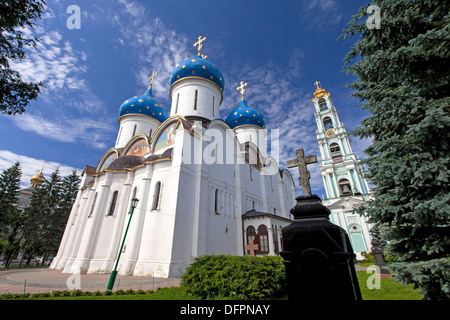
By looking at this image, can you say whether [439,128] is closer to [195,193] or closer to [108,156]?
[195,193]

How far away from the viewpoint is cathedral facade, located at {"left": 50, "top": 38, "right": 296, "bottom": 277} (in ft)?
38.8

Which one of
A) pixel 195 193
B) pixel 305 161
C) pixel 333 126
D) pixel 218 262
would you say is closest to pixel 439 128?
pixel 305 161

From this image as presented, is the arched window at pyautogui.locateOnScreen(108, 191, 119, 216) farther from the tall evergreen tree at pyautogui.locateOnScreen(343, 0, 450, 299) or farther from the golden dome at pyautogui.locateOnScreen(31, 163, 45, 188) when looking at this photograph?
the golden dome at pyautogui.locateOnScreen(31, 163, 45, 188)

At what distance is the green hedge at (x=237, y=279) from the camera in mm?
5538

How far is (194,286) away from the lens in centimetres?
633

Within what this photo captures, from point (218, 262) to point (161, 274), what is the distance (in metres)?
5.40

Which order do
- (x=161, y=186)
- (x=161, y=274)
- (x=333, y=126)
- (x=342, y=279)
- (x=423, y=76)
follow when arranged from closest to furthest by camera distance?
(x=342, y=279), (x=423, y=76), (x=161, y=274), (x=161, y=186), (x=333, y=126)

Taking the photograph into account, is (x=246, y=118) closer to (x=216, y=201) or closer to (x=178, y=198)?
(x=216, y=201)

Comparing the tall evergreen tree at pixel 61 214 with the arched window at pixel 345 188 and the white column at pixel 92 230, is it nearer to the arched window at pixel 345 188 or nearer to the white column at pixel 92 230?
the white column at pixel 92 230

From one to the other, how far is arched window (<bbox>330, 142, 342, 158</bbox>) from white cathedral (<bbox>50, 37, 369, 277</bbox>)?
46.1ft

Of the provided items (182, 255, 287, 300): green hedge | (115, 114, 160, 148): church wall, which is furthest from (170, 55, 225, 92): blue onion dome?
(182, 255, 287, 300): green hedge

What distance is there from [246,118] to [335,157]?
48.8 feet

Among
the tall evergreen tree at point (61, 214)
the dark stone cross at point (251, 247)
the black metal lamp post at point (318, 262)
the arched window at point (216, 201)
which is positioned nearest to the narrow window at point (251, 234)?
the dark stone cross at point (251, 247)

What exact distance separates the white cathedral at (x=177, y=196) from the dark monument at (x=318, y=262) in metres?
8.72
